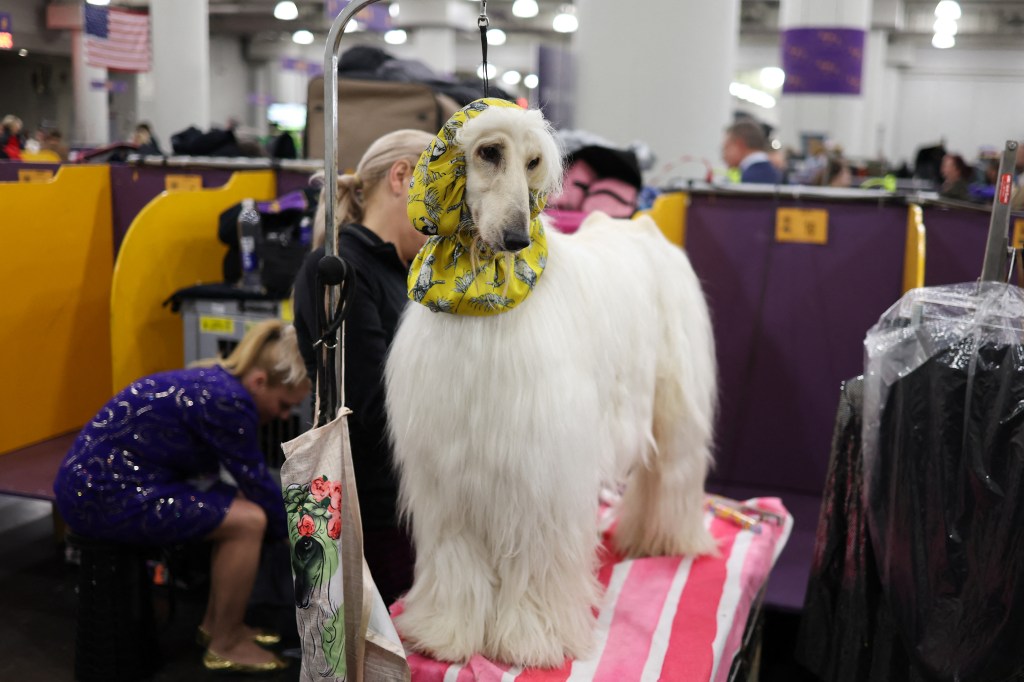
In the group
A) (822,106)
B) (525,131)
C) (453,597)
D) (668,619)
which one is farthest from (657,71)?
(822,106)

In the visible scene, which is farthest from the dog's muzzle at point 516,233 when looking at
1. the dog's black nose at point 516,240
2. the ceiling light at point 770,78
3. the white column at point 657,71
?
the ceiling light at point 770,78

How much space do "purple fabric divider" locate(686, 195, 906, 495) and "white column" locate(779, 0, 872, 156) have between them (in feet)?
22.3

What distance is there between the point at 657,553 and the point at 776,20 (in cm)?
1803

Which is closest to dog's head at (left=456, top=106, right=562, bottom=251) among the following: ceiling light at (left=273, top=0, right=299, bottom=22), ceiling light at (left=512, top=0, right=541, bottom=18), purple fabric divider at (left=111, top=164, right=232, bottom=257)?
purple fabric divider at (left=111, top=164, right=232, bottom=257)

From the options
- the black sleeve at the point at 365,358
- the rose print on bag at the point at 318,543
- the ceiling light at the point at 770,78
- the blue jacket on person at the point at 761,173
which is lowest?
the rose print on bag at the point at 318,543

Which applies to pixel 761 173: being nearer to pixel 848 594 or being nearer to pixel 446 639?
pixel 848 594

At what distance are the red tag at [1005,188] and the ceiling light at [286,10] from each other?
14344mm

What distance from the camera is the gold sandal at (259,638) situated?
2537 millimetres

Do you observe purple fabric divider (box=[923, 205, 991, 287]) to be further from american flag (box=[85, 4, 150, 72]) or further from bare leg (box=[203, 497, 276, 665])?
american flag (box=[85, 4, 150, 72])

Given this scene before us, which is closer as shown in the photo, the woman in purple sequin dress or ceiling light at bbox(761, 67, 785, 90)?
the woman in purple sequin dress

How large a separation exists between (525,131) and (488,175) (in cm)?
8

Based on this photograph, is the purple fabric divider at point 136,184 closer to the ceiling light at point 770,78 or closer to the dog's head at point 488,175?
the dog's head at point 488,175

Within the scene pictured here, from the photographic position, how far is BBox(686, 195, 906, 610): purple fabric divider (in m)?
2.97

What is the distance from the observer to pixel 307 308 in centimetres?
184
